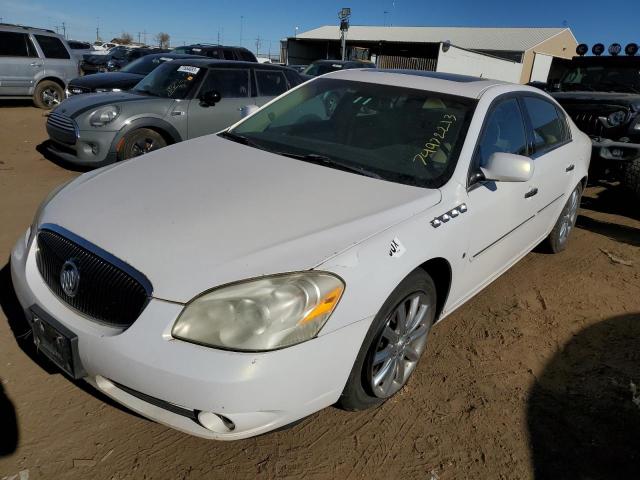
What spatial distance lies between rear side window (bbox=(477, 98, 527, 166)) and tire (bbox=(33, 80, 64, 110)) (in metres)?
11.7

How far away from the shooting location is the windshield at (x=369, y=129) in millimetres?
2791

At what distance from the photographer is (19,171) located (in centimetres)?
638

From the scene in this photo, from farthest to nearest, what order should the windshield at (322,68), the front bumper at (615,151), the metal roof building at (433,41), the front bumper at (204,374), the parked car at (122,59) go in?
the metal roof building at (433,41) → the parked car at (122,59) → the windshield at (322,68) → the front bumper at (615,151) → the front bumper at (204,374)

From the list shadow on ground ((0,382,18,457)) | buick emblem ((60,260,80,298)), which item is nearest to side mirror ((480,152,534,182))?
buick emblem ((60,260,80,298))

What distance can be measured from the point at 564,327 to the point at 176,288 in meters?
2.82

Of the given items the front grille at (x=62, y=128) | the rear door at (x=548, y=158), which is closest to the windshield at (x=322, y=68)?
the front grille at (x=62, y=128)

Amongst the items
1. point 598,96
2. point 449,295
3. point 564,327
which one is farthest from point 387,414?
point 598,96

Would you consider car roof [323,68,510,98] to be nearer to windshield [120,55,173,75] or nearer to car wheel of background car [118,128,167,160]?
car wheel of background car [118,128,167,160]

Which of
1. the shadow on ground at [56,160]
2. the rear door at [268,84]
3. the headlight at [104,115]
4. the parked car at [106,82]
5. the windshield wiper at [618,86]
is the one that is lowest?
the shadow on ground at [56,160]

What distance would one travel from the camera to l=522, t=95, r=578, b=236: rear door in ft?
11.8

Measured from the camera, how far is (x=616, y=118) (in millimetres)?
6438

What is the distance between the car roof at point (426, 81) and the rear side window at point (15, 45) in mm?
10769

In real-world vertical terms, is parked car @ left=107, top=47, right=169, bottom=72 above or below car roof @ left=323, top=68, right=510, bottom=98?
below

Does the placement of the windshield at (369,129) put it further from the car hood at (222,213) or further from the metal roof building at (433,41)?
the metal roof building at (433,41)
